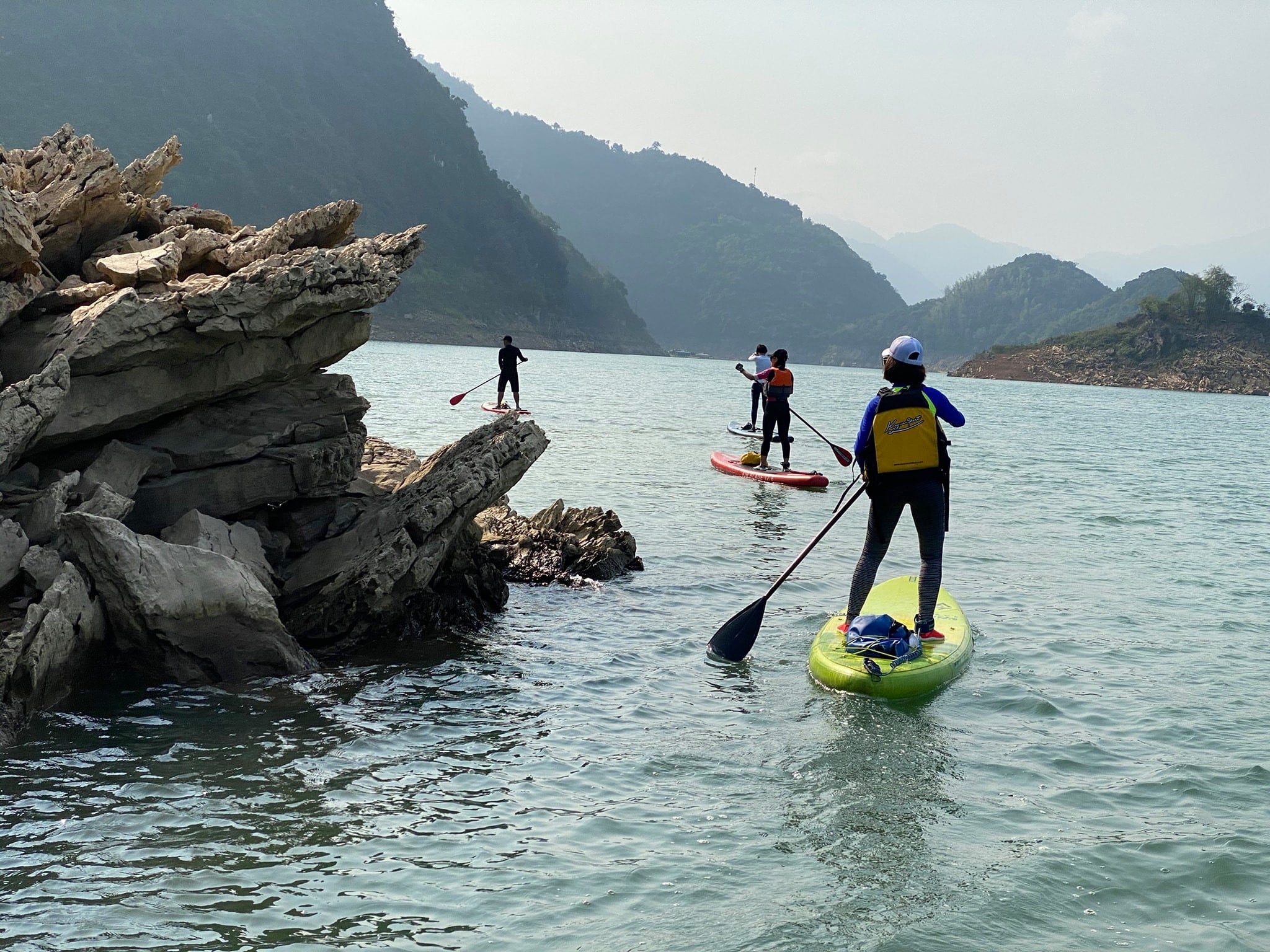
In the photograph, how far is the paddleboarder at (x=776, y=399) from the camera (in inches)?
838

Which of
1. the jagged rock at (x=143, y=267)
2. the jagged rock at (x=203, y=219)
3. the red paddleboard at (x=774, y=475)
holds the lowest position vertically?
the red paddleboard at (x=774, y=475)

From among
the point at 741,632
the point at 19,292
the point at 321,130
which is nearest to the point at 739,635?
the point at 741,632

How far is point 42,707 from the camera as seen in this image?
24.0 ft

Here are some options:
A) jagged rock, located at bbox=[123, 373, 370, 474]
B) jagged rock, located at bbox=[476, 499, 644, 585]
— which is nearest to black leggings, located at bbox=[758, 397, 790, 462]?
jagged rock, located at bbox=[476, 499, 644, 585]

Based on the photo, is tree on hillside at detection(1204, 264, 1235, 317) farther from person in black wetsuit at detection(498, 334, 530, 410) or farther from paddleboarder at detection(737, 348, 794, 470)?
paddleboarder at detection(737, 348, 794, 470)

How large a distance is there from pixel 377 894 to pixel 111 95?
145385 millimetres

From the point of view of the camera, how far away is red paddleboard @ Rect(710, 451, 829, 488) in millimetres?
21266

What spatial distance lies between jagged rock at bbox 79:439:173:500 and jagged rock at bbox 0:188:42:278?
166 centimetres

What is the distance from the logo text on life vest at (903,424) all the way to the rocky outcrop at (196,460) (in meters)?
3.86

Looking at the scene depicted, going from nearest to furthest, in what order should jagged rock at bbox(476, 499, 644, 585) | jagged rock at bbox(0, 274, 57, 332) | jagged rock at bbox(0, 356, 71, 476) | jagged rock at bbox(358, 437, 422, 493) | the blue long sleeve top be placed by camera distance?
jagged rock at bbox(0, 356, 71, 476) → the blue long sleeve top → jagged rock at bbox(0, 274, 57, 332) → jagged rock at bbox(358, 437, 422, 493) → jagged rock at bbox(476, 499, 644, 585)

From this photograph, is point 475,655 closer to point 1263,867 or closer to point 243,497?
point 243,497

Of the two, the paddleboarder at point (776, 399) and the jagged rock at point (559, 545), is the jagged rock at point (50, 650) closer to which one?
the jagged rock at point (559, 545)

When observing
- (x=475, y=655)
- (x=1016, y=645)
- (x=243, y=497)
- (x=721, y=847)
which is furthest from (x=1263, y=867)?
(x=243, y=497)

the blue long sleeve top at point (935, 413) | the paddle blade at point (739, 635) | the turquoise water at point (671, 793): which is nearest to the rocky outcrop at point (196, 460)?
the turquoise water at point (671, 793)
